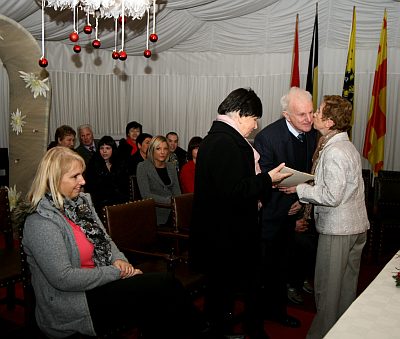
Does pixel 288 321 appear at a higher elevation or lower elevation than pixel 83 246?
lower

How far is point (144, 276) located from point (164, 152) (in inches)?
86.3

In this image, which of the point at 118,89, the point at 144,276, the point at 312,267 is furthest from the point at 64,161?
the point at 118,89

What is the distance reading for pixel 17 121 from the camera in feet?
14.3

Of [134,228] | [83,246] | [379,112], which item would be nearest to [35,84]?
[134,228]

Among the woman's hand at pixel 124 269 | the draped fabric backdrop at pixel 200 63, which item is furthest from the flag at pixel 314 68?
the woman's hand at pixel 124 269

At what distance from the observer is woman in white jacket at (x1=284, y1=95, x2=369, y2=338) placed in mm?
2650

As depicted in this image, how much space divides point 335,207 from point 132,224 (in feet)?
4.37

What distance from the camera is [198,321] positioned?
8.25ft

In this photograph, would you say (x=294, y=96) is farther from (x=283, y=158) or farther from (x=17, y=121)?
(x=17, y=121)

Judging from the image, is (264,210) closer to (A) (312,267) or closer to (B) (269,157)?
(B) (269,157)

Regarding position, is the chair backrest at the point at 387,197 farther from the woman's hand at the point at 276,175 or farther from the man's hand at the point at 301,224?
the woman's hand at the point at 276,175

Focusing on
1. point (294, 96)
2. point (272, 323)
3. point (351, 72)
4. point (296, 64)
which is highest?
point (296, 64)

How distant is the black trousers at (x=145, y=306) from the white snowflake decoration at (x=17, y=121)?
2495 millimetres

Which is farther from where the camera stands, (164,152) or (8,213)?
(164,152)
